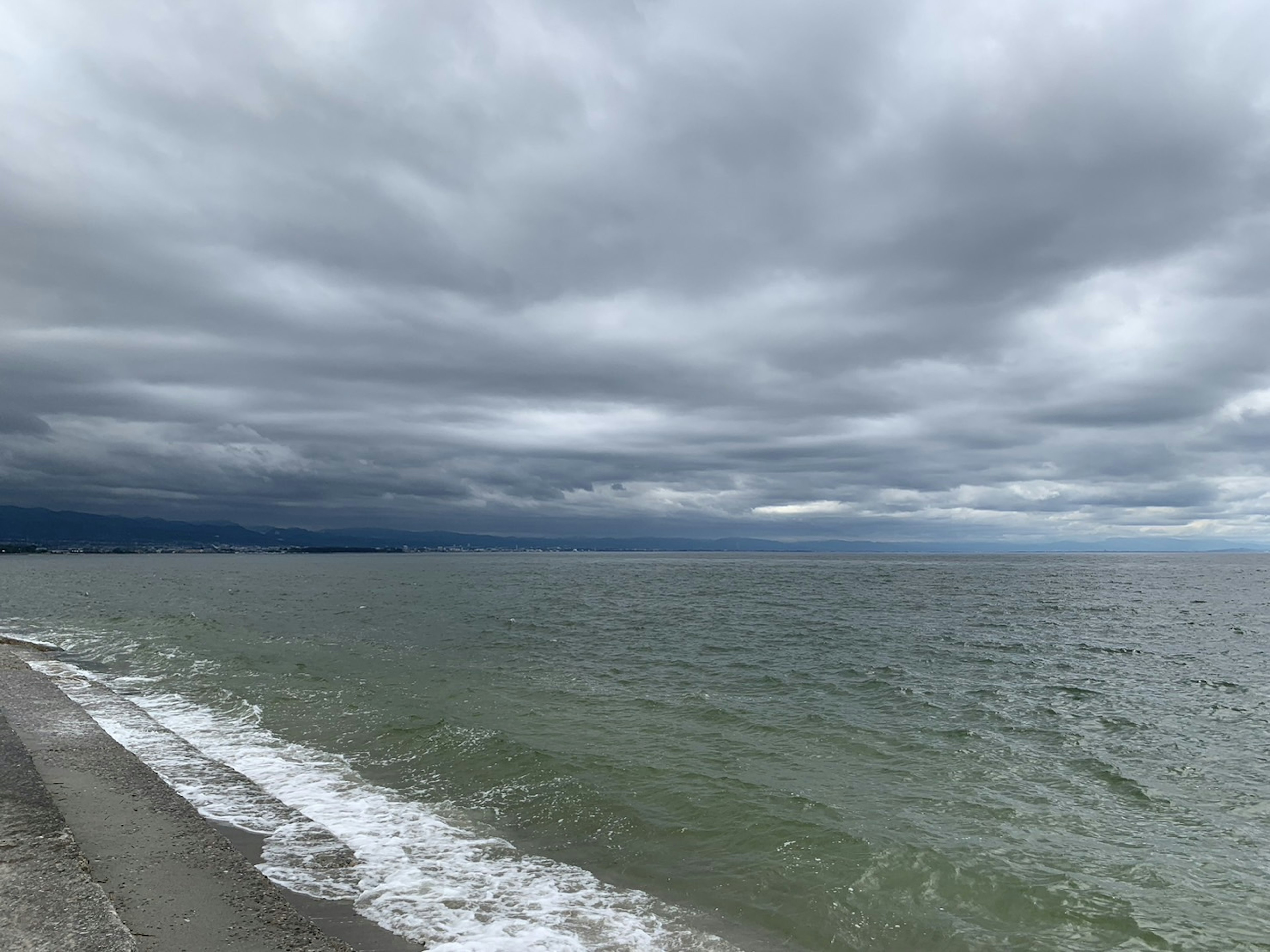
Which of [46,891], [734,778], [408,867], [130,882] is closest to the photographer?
[46,891]

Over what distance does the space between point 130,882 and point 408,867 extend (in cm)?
349

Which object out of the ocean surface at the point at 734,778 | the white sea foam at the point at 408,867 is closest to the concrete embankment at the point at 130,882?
the white sea foam at the point at 408,867

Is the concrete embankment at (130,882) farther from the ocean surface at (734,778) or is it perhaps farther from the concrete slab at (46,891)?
the ocean surface at (734,778)

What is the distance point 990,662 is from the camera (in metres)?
33.8

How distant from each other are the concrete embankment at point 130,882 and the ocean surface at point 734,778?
3.42 feet

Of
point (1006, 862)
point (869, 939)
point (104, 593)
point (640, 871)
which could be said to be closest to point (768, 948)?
point (869, 939)

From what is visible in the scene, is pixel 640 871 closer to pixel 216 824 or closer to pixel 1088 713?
pixel 216 824

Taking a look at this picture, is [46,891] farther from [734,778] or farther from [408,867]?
[734,778]

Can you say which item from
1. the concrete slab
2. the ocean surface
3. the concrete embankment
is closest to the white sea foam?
the ocean surface

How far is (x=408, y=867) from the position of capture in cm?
1084

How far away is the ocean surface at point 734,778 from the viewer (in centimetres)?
A: 991

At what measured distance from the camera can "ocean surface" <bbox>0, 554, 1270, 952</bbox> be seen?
991 centimetres

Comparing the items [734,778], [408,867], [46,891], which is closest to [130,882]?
[46,891]

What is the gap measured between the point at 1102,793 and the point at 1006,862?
5022mm
